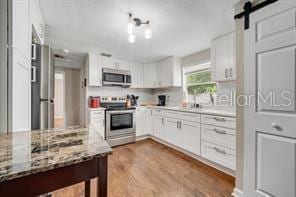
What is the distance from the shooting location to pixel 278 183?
137 cm

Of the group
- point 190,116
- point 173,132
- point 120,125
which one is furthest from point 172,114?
point 120,125

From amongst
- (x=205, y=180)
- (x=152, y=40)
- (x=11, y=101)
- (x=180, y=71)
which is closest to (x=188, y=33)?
(x=152, y=40)

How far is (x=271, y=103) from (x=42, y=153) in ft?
5.86

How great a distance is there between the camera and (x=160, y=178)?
2.15 metres

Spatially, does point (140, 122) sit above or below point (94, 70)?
below

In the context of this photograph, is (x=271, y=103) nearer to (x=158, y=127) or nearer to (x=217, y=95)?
(x=217, y=95)

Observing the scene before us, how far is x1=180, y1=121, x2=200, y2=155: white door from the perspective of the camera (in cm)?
274

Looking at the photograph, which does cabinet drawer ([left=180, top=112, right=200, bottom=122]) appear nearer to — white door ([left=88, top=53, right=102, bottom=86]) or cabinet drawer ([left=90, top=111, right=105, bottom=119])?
cabinet drawer ([left=90, top=111, right=105, bottom=119])

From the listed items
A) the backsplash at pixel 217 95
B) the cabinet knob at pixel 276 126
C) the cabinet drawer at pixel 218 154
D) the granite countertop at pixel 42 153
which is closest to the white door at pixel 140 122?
the backsplash at pixel 217 95

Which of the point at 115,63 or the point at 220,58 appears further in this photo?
the point at 115,63

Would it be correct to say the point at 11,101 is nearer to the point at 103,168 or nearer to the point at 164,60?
the point at 103,168

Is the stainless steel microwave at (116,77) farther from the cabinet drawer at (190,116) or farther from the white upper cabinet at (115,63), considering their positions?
the cabinet drawer at (190,116)

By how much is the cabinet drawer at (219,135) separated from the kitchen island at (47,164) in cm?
197

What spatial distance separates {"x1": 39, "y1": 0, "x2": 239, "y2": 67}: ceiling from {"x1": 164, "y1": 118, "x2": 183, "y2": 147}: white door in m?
1.65
